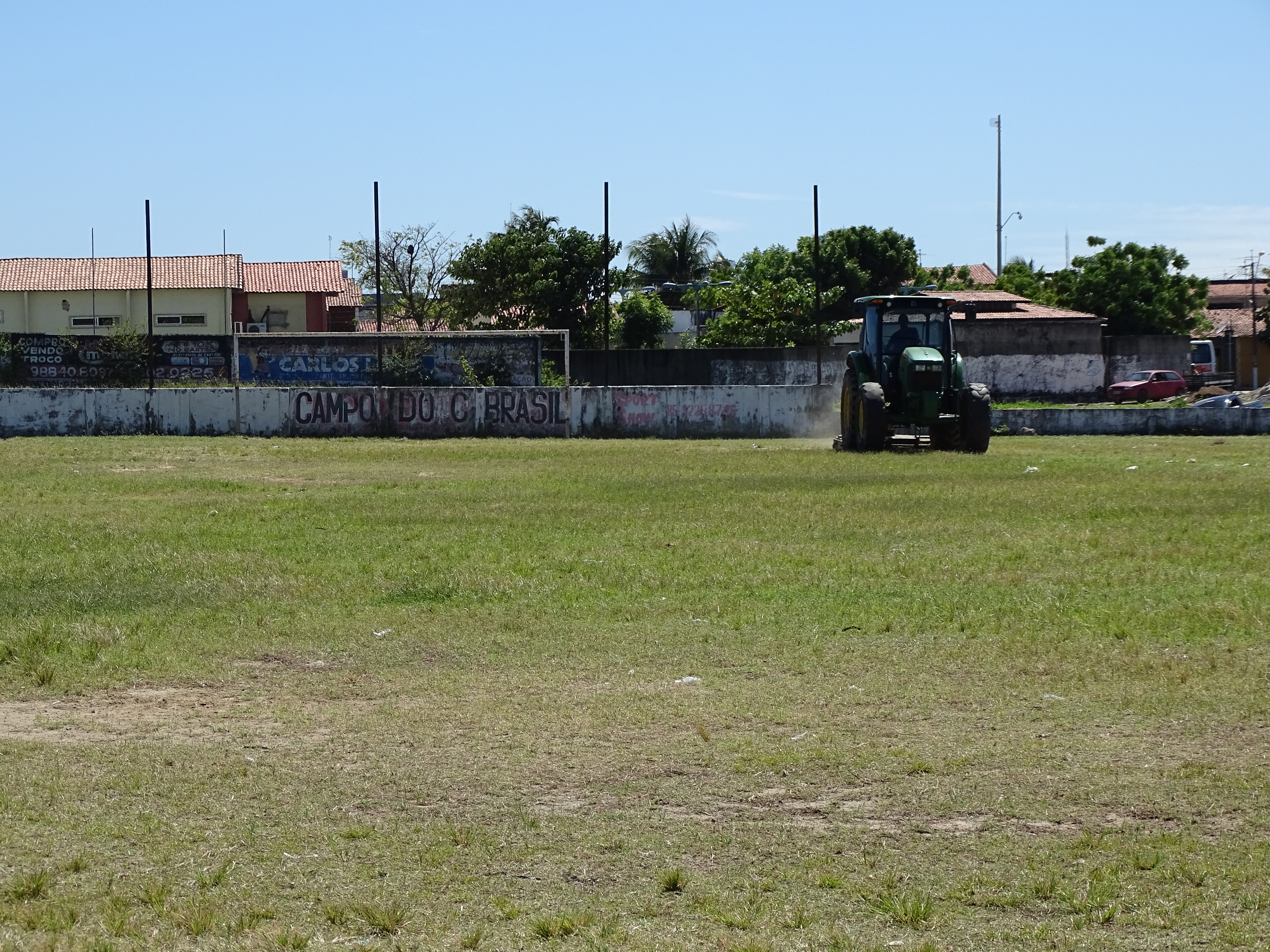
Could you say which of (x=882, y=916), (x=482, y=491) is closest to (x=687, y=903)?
(x=882, y=916)

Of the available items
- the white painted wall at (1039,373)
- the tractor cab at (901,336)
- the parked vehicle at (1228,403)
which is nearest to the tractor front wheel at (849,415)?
the tractor cab at (901,336)

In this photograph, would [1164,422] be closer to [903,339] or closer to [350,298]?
[903,339]

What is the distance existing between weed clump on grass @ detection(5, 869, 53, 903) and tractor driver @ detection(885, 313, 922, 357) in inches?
940

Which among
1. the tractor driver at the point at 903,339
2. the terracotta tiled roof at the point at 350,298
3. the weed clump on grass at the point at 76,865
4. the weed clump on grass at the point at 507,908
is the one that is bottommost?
the weed clump on grass at the point at 507,908

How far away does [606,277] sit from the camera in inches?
1761

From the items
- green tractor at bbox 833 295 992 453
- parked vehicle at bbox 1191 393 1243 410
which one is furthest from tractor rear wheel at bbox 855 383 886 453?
parked vehicle at bbox 1191 393 1243 410

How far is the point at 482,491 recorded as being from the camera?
62.4 ft

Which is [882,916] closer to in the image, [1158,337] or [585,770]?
[585,770]

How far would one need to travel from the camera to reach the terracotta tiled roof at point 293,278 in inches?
3009

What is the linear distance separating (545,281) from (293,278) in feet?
77.3

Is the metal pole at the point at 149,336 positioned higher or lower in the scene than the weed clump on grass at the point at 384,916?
higher

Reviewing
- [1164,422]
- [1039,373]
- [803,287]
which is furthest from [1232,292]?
[1164,422]

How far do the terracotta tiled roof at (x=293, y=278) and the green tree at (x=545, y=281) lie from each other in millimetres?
16507

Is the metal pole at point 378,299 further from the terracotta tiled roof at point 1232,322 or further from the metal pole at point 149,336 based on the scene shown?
the terracotta tiled roof at point 1232,322
